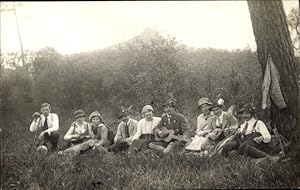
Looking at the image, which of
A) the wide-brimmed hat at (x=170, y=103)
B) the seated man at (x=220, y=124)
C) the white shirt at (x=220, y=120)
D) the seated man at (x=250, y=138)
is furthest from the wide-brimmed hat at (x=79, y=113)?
the seated man at (x=250, y=138)

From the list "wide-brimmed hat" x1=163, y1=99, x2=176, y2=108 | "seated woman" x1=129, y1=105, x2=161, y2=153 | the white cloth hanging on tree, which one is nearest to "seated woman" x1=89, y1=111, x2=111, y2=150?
"seated woman" x1=129, y1=105, x2=161, y2=153

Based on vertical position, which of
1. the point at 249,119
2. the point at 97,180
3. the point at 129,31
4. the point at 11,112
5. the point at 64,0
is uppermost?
the point at 64,0

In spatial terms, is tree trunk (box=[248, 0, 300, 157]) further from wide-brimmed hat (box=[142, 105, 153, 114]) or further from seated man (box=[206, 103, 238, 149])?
wide-brimmed hat (box=[142, 105, 153, 114])

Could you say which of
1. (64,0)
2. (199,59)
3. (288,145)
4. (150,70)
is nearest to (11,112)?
(64,0)

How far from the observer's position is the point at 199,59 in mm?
5695

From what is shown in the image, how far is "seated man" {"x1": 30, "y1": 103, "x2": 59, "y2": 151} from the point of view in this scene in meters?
6.49

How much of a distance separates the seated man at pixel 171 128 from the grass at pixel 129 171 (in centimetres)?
25

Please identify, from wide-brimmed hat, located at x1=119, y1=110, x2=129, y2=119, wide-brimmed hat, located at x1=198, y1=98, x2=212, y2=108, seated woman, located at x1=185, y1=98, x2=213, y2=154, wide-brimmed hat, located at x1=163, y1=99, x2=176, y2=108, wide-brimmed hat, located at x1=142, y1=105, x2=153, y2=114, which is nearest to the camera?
seated woman, located at x1=185, y1=98, x2=213, y2=154

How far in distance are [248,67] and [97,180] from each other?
99.0 inches

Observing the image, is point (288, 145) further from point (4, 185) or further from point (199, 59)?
point (4, 185)

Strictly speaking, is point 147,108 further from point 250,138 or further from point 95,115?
point 250,138

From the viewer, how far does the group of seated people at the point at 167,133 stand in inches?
203

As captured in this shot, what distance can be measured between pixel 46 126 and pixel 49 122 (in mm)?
81

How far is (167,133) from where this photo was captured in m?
5.85
